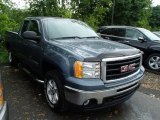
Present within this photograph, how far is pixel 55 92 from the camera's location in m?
4.61

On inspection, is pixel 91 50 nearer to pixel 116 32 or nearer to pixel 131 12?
pixel 116 32

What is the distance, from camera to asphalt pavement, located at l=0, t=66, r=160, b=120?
4.60 metres

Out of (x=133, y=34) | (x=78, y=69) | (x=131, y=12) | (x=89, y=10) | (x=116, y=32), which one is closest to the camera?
(x=78, y=69)

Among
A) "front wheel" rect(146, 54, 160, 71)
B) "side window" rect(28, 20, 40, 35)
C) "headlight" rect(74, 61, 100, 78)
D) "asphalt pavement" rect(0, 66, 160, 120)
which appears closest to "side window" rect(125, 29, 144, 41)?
"front wheel" rect(146, 54, 160, 71)

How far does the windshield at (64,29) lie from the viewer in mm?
5327

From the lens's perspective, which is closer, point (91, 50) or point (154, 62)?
point (91, 50)

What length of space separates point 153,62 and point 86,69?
5.87 metres

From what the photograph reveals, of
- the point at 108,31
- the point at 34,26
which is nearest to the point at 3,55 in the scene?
the point at 34,26

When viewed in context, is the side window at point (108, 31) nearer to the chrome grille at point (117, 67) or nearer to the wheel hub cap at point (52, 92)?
the chrome grille at point (117, 67)

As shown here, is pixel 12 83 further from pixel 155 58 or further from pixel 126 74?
pixel 155 58

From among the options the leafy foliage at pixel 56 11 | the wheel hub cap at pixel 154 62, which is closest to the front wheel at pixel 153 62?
the wheel hub cap at pixel 154 62

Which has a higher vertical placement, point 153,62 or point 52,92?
point 52,92

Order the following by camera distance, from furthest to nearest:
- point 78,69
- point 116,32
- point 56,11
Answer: point 56,11 < point 116,32 < point 78,69

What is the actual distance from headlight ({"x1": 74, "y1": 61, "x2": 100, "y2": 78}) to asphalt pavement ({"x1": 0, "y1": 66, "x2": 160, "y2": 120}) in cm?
100
